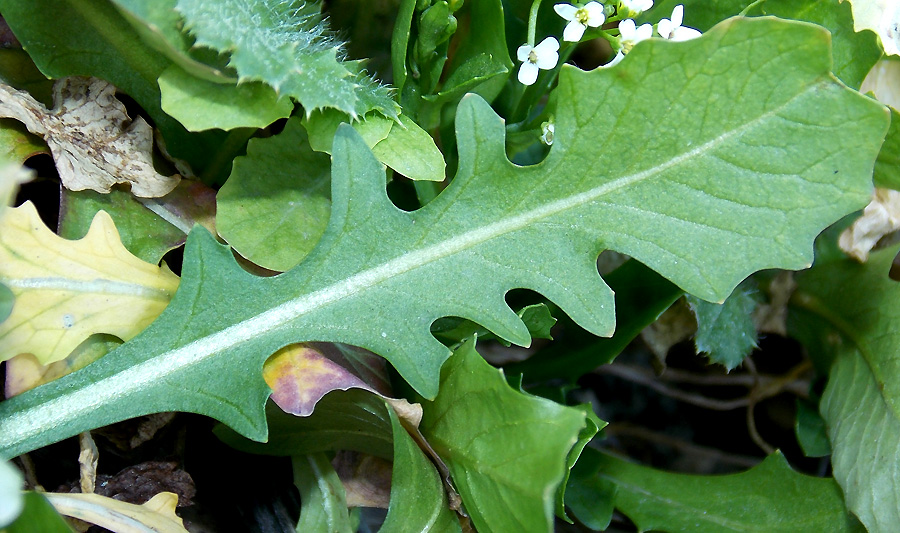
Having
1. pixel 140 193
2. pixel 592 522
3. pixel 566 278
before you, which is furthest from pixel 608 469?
pixel 140 193

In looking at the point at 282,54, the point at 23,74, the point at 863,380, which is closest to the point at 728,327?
the point at 863,380

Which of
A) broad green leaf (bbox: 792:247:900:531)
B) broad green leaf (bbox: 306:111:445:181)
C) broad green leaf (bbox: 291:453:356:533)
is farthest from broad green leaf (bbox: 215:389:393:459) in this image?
broad green leaf (bbox: 792:247:900:531)

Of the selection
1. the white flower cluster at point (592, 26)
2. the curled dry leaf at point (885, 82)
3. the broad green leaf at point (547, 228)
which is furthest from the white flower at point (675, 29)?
the curled dry leaf at point (885, 82)

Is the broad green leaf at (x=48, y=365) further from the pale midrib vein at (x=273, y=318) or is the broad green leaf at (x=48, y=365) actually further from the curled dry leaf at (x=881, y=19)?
the curled dry leaf at (x=881, y=19)

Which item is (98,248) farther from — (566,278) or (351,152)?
(566,278)

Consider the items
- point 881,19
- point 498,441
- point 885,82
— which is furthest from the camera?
point 885,82

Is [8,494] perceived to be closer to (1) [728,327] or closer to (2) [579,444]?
(2) [579,444]
